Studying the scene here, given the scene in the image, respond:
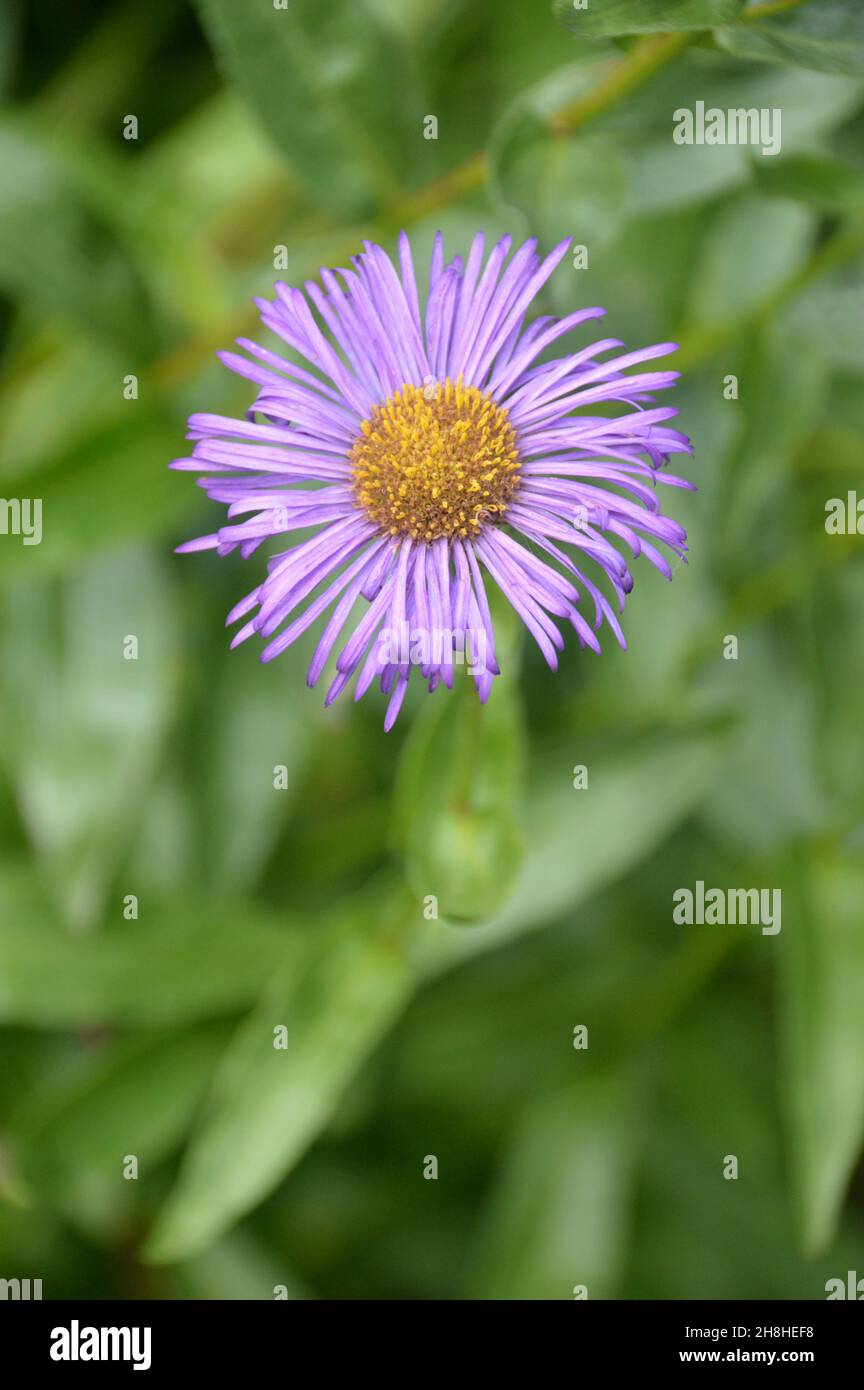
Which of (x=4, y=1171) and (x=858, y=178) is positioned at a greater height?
(x=858, y=178)

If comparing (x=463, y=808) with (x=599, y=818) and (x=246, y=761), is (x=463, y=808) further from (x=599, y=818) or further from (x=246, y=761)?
(x=246, y=761)

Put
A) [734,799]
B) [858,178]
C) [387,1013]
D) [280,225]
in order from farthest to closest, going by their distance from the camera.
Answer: [280,225]
[734,799]
[387,1013]
[858,178]

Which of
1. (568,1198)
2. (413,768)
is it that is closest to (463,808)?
(413,768)

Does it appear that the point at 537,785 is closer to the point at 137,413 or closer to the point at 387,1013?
the point at 387,1013

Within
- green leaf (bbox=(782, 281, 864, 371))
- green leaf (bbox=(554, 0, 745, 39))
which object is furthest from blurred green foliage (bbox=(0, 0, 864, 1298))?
green leaf (bbox=(554, 0, 745, 39))

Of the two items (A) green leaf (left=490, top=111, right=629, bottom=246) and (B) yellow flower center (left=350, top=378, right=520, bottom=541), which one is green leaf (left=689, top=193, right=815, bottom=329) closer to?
(A) green leaf (left=490, top=111, right=629, bottom=246)

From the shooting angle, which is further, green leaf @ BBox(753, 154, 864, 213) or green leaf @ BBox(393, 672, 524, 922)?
green leaf @ BBox(753, 154, 864, 213)
